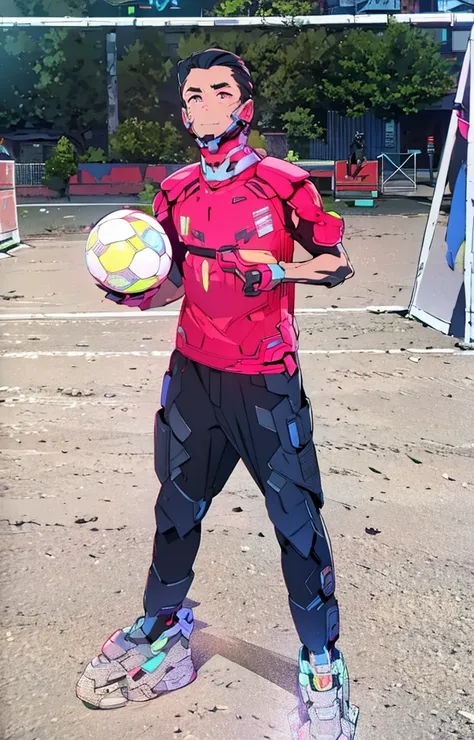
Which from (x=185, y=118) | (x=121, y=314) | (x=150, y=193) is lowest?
(x=121, y=314)

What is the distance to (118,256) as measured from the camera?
2.27 m

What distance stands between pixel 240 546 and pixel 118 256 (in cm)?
180

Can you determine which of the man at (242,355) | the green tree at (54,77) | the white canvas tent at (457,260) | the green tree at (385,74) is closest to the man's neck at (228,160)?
the man at (242,355)

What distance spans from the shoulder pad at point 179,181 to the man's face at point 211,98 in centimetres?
14

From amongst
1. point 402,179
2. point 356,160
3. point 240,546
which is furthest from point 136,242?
point 402,179

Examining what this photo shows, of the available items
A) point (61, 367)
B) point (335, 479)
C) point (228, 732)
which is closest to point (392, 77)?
point (61, 367)

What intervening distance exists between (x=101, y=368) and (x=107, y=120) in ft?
6.11

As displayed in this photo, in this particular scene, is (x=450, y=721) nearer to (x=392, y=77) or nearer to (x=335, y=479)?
(x=335, y=479)

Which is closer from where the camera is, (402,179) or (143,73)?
(143,73)

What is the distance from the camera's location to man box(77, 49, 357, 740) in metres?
2.26

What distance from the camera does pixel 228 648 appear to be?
2.93m

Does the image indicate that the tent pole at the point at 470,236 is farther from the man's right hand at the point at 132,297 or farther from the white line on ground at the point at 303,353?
the man's right hand at the point at 132,297

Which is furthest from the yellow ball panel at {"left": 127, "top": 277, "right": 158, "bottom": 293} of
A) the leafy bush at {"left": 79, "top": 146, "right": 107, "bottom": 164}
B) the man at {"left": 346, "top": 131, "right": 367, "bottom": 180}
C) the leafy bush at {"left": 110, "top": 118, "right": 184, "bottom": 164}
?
the leafy bush at {"left": 79, "top": 146, "right": 107, "bottom": 164}

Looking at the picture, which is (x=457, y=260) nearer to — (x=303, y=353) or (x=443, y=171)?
(x=443, y=171)
